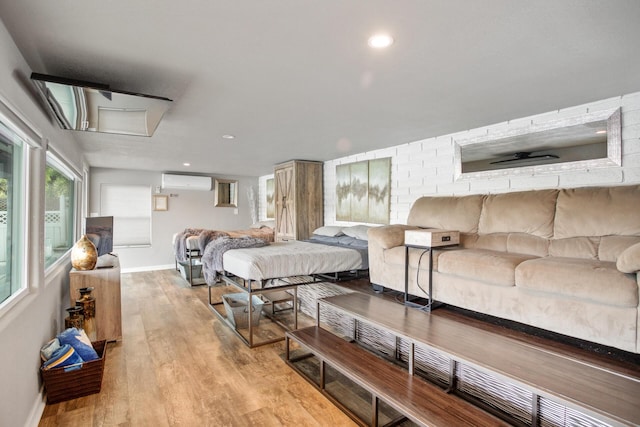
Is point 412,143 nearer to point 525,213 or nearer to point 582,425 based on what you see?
point 525,213

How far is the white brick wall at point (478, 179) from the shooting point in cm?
249

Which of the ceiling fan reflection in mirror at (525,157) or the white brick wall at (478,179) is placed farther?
the ceiling fan reflection in mirror at (525,157)

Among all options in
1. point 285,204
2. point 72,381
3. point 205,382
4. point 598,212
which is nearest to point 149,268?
point 285,204

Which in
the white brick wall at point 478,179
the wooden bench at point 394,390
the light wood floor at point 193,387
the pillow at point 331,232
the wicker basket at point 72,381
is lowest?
the light wood floor at point 193,387

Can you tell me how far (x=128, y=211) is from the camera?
7.01m

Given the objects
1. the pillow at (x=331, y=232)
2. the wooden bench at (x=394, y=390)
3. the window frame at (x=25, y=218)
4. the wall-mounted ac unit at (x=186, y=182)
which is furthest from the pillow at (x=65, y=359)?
the wall-mounted ac unit at (x=186, y=182)

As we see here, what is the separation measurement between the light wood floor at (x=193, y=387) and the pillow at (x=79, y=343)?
26 centimetres

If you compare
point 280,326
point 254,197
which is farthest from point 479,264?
point 254,197

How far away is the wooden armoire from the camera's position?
5.59 metres

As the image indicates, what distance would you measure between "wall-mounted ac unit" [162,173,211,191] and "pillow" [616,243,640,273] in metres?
7.32

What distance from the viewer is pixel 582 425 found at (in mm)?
1562

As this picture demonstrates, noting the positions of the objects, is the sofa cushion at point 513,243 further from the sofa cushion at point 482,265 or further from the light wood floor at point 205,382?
the light wood floor at point 205,382

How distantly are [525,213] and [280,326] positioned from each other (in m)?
2.66

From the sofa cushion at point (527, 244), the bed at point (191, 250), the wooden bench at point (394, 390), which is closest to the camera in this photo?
the wooden bench at point (394, 390)
